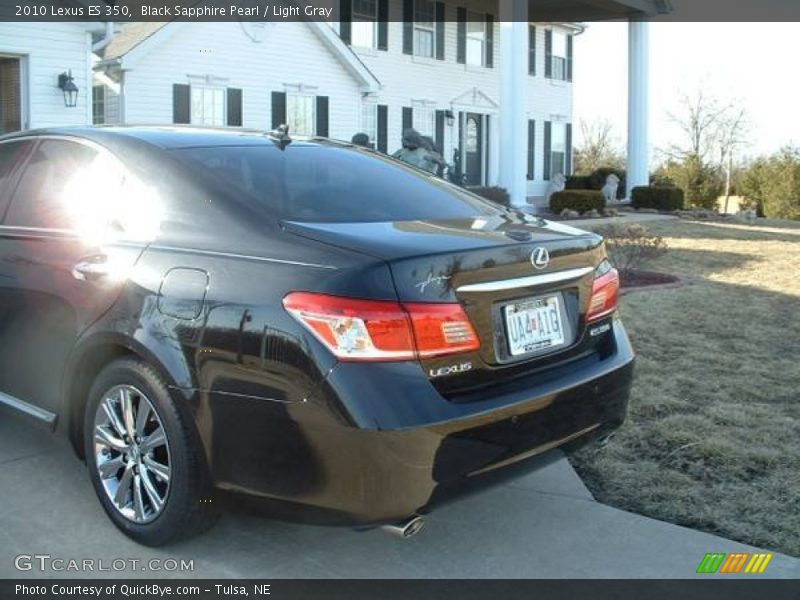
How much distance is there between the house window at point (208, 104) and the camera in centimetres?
1819

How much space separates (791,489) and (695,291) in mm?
5941

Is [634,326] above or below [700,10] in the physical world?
below

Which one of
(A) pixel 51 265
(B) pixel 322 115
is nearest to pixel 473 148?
(B) pixel 322 115

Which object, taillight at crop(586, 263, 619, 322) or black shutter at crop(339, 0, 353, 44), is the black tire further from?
black shutter at crop(339, 0, 353, 44)

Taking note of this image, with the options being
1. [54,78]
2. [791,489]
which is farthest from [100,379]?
[54,78]

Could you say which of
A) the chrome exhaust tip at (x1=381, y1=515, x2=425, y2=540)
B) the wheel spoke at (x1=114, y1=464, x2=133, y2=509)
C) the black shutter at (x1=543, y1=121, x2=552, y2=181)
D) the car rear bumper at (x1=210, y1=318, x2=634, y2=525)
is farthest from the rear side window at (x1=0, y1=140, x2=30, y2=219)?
the black shutter at (x1=543, y1=121, x2=552, y2=181)

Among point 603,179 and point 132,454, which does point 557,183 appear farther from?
point 132,454

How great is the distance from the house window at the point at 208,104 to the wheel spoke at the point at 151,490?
51.3ft

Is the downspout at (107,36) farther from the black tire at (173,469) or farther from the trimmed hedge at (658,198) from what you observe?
the trimmed hedge at (658,198)

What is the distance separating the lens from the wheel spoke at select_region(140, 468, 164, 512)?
10.9ft

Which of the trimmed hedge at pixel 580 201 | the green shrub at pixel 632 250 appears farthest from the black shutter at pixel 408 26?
the green shrub at pixel 632 250

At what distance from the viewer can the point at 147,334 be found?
321 cm

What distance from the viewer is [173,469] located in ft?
10.5

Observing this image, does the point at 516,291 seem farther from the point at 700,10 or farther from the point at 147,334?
the point at 700,10
